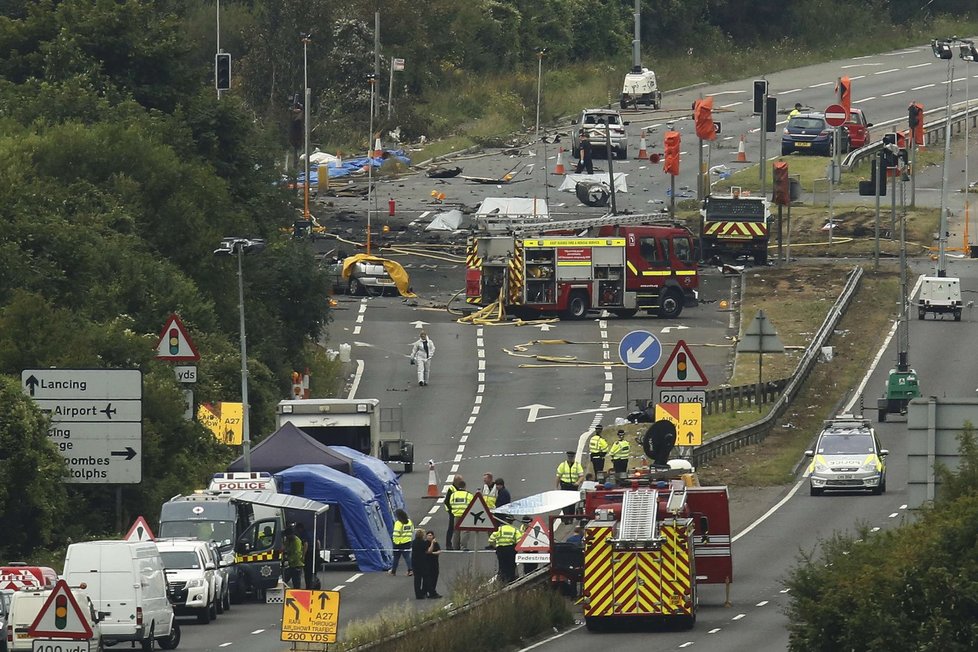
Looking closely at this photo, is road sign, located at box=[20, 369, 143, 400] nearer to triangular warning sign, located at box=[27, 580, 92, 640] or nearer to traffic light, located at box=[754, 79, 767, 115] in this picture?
triangular warning sign, located at box=[27, 580, 92, 640]

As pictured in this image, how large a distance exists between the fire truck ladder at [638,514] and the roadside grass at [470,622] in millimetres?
1871

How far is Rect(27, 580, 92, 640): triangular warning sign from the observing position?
23.7 metres

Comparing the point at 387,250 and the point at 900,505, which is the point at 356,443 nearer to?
the point at 900,505

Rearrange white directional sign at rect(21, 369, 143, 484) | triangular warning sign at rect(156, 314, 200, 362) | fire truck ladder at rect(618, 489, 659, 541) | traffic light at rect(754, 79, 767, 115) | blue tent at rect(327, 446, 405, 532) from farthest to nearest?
traffic light at rect(754, 79, 767, 115)
blue tent at rect(327, 446, 405, 532)
triangular warning sign at rect(156, 314, 200, 362)
fire truck ladder at rect(618, 489, 659, 541)
white directional sign at rect(21, 369, 143, 484)

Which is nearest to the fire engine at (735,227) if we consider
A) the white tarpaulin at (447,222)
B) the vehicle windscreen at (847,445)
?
the white tarpaulin at (447,222)

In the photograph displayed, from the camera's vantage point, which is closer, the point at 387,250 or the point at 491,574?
the point at 491,574

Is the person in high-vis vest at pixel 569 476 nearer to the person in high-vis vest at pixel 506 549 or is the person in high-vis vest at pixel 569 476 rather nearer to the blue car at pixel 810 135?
the person in high-vis vest at pixel 506 549

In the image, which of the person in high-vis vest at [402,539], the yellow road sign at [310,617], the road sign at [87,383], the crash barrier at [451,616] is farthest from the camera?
the person in high-vis vest at [402,539]

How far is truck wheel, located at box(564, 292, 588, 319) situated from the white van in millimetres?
39030

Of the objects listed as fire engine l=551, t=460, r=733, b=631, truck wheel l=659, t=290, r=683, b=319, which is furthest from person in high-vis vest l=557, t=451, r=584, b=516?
truck wheel l=659, t=290, r=683, b=319

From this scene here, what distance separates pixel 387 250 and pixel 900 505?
3665 cm

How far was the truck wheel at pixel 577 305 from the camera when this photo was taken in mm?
69000

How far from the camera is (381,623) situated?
29.4 metres

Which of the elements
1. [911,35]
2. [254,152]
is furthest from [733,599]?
[911,35]
